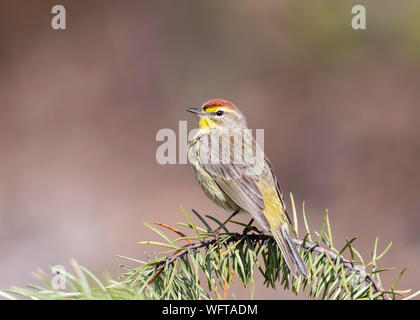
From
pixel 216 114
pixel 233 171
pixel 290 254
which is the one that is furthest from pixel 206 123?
pixel 290 254

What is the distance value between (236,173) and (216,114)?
791 mm

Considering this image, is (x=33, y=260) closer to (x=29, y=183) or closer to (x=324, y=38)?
(x=29, y=183)

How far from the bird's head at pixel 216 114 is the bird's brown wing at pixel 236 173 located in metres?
0.26

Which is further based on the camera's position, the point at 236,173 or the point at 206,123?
the point at 206,123

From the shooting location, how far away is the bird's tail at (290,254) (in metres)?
2.44

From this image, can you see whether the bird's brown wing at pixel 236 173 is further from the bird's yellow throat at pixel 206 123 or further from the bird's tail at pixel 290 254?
the bird's tail at pixel 290 254

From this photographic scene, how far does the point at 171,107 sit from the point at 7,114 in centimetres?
252

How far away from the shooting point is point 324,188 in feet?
24.5

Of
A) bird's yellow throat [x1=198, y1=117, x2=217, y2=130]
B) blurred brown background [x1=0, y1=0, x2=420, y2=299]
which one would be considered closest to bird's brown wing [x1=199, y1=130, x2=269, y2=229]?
bird's yellow throat [x1=198, y1=117, x2=217, y2=130]

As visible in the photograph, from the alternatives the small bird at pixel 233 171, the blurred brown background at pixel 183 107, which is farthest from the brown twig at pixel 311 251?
the blurred brown background at pixel 183 107

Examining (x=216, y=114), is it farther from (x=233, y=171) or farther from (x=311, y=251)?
(x=311, y=251)

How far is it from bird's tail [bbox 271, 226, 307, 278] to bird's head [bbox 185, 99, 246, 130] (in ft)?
5.56

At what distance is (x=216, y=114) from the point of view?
430 centimetres
